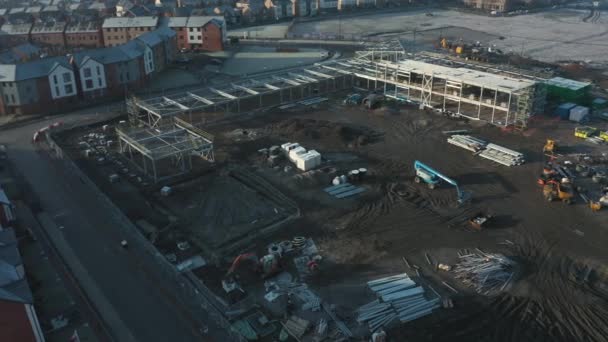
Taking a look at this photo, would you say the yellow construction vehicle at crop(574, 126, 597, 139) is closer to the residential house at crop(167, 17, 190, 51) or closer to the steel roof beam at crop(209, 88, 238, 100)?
the steel roof beam at crop(209, 88, 238, 100)

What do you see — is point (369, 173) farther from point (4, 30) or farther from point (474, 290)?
point (4, 30)

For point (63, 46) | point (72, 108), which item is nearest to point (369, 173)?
point (72, 108)

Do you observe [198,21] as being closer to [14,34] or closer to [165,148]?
[14,34]

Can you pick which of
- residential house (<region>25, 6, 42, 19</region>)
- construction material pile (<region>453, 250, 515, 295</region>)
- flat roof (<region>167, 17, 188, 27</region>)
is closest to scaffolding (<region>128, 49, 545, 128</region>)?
construction material pile (<region>453, 250, 515, 295</region>)

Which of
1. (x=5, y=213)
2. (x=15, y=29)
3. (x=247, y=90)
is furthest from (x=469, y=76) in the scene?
(x=15, y=29)

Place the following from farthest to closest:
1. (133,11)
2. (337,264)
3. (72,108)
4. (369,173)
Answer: (133,11) → (72,108) → (369,173) → (337,264)
